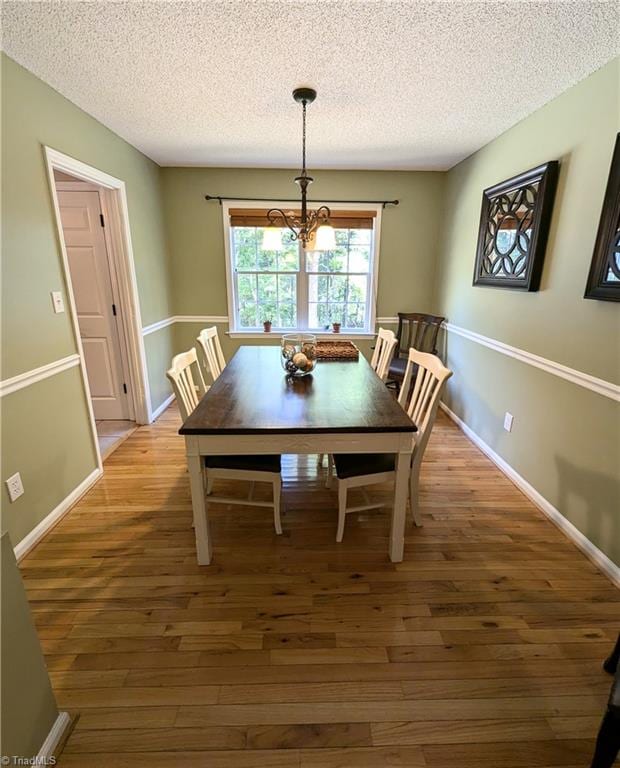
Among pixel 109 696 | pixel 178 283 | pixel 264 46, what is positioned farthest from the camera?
pixel 178 283

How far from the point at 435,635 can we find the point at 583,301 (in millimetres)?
1843

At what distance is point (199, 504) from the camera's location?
1.71m

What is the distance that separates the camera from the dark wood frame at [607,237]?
173 cm

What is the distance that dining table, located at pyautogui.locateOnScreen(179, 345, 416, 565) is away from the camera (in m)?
1.57

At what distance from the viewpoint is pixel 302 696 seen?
1.25 metres

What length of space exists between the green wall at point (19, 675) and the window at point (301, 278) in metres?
3.54

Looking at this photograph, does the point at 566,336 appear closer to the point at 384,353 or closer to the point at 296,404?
the point at 384,353

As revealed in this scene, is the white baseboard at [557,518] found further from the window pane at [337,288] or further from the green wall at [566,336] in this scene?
the window pane at [337,288]

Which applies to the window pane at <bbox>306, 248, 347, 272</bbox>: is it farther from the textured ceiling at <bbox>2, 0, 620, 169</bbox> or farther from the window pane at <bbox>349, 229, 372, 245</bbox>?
the textured ceiling at <bbox>2, 0, 620, 169</bbox>

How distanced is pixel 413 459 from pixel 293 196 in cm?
319

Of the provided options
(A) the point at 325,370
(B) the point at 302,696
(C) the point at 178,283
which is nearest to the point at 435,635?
(B) the point at 302,696

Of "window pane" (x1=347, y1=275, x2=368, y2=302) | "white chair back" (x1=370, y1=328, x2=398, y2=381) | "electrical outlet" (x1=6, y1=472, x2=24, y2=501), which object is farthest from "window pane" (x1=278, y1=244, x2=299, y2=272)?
"electrical outlet" (x1=6, y1=472, x2=24, y2=501)

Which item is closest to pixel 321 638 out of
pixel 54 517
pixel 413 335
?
pixel 54 517

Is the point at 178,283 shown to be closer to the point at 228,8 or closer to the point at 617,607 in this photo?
the point at 228,8
